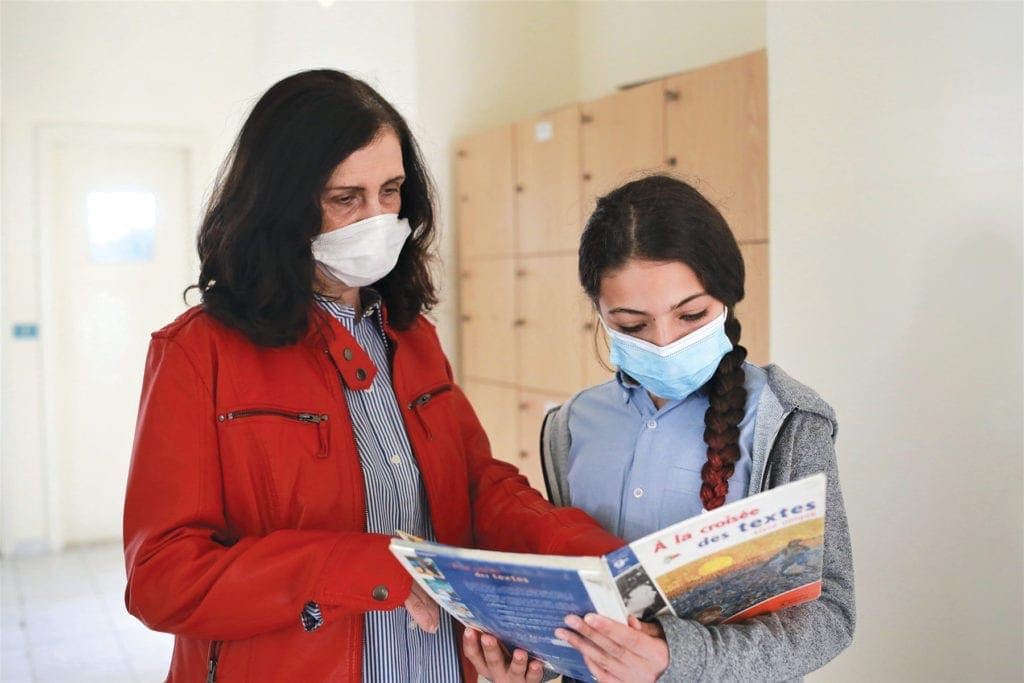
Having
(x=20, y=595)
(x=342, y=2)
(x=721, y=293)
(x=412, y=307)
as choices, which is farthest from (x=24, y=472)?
(x=721, y=293)

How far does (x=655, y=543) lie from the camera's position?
3.08ft

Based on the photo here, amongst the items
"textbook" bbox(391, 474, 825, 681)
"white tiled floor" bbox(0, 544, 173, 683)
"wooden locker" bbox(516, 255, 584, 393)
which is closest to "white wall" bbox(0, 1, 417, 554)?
"white tiled floor" bbox(0, 544, 173, 683)

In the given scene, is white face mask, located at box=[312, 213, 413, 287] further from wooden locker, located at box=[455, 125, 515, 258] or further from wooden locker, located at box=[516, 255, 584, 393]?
wooden locker, located at box=[455, 125, 515, 258]

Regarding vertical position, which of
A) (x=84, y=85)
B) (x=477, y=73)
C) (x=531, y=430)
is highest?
(x=84, y=85)

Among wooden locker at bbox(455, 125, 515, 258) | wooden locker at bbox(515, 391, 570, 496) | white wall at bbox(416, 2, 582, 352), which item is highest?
white wall at bbox(416, 2, 582, 352)

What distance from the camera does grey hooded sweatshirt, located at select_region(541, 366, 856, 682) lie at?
1.06 meters

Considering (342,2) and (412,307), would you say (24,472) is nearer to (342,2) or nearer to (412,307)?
(342,2)

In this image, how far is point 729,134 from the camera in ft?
10.0

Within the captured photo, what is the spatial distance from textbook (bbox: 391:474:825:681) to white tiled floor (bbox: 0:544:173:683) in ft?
10.4

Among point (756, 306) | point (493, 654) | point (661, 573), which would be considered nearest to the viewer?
point (661, 573)

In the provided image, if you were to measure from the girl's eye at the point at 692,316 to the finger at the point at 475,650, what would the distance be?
1.57 feet

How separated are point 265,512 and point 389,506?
171 mm

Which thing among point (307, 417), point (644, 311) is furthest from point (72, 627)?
point (644, 311)

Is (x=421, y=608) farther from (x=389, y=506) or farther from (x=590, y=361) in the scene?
(x=590, y=361)
